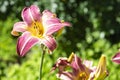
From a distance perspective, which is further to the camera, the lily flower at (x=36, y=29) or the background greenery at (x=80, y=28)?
the background greenery at (x=80, y=28)

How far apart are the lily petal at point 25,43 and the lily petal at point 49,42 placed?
1.4 inches

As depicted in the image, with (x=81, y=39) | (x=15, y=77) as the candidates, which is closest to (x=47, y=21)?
(x=15, y=77)

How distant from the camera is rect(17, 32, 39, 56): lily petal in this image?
1.58 m

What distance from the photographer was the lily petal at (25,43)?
158 cm

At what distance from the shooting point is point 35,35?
67.9 inches

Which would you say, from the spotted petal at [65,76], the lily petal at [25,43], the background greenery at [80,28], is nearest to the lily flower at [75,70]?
the spotted petal at [65,76]

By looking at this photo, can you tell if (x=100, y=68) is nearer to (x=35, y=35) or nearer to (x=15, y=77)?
(x=35, y=35)

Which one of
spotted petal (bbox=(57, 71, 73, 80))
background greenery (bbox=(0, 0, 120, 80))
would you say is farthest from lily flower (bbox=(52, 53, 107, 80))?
background greenery (bbox=(0, 0, 120, 80))

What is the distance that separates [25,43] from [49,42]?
0.09m

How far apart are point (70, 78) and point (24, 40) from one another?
0.23 metres

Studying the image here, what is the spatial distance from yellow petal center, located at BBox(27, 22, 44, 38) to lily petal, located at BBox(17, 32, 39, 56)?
0.05m

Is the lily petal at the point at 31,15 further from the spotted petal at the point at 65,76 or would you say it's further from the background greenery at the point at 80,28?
the background greenery at the point at 80,28

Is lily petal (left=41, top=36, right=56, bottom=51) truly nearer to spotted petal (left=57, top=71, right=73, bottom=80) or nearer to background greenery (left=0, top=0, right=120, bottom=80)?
spotted petal (left=57, top=71, right=73, bottom=80)

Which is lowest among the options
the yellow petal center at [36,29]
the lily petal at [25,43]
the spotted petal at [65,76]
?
the spotted petal at [65,76]
